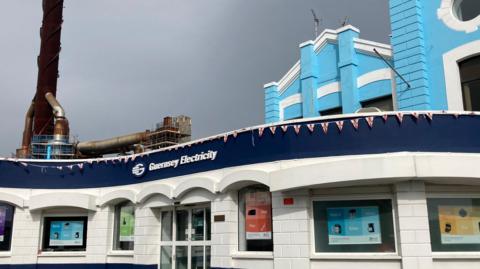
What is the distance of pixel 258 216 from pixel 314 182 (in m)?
2.10

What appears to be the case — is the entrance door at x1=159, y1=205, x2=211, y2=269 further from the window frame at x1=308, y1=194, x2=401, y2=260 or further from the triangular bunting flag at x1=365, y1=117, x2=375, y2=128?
the triangular bunting flag at x1=365, y1=117, x2=375, y2=128

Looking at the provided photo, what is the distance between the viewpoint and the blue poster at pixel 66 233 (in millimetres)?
15648

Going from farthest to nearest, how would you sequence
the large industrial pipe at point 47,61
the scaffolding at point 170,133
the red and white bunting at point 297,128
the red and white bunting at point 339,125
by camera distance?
the large industrial pipe at point 47,61 → the scaffolding at point 170,133 → the red and white bunting at point 297,128 → the red and white bunting at point 339,125

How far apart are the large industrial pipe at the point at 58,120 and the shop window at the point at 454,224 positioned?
17.5 m

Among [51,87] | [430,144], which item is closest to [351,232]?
[430,144]

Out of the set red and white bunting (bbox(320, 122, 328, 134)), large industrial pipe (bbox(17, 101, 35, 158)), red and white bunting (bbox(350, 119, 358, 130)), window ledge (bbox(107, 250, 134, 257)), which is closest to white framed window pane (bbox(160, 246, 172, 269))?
window ledge (bbox(107, 250, 134, 257))

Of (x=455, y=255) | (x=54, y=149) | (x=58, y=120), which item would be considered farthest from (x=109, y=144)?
(x=455, y=255)

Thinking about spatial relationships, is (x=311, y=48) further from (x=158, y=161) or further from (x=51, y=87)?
(x=51, y=87)

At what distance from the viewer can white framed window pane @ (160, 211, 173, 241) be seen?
13766mm

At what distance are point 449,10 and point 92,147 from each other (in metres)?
18.6

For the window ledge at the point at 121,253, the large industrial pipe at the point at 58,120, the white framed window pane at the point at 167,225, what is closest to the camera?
the white framed window pane at the point at 167,225

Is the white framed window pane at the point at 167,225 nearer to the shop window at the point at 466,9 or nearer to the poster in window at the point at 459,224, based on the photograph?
the poster in window at the point at 459,224

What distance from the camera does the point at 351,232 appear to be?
380 inches

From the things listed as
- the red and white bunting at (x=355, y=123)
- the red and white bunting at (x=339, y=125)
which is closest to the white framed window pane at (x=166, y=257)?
the red and white bunting at (x=339, y=125)
